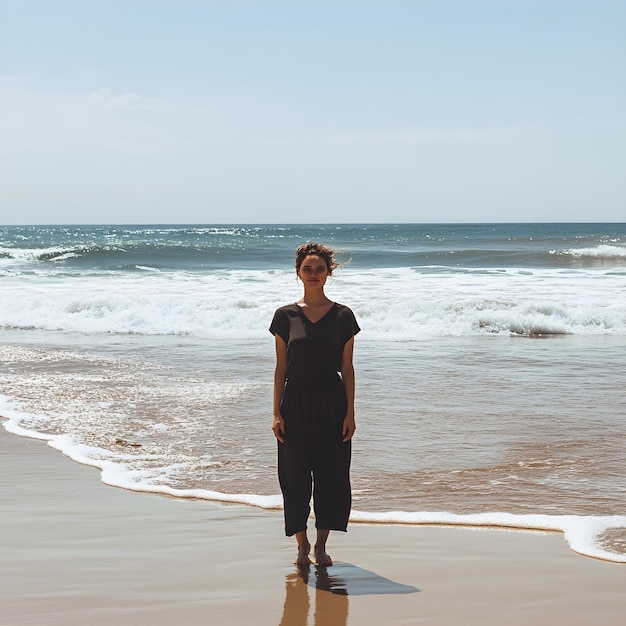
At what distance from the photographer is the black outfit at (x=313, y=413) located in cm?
398

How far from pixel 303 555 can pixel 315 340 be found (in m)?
1.02

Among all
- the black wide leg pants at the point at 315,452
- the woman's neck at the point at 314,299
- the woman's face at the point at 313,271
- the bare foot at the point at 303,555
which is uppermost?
the woman's face at the point at 313,271

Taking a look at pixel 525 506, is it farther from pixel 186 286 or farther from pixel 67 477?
pixel 186 286

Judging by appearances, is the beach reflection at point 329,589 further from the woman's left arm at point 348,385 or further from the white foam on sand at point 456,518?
the white foam on sand at point 456,518

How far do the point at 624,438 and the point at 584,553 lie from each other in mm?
2718

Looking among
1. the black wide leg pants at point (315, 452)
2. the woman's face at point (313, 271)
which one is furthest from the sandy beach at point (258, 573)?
the woman's face at point (313, 271)

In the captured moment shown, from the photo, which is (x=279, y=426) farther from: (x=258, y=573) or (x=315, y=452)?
(x=258, y=573)

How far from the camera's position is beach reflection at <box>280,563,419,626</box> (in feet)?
11.2

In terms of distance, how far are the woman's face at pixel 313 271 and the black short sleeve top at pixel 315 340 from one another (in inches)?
5.2

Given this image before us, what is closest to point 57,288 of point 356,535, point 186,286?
point 186,286

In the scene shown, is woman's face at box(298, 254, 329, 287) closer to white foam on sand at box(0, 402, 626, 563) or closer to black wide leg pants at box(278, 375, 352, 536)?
black wide leg pants at box(278, 375, 352, 536)

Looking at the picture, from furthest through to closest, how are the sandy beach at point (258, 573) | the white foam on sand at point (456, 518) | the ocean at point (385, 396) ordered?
the ocean at point (385, 396) < the white foam on sand at point (456, 518) < the sandy beach at point (258, 573)

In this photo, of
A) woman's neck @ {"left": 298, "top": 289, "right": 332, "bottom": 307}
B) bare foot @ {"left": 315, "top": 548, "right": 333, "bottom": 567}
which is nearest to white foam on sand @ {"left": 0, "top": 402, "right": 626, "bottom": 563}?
bare foot @ {"left": 315, "top": 548, "right": 333, "bottom": 567}

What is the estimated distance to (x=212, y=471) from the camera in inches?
230
